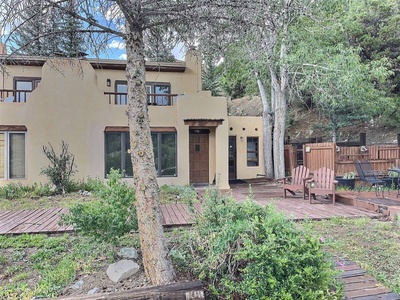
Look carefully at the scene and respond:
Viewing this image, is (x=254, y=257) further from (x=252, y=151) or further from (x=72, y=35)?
(x=252, y=151)

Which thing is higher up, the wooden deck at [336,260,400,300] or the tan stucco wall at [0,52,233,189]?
the tan stucco wall at [0,52,233,189]

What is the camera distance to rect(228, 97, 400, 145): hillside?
16955mm

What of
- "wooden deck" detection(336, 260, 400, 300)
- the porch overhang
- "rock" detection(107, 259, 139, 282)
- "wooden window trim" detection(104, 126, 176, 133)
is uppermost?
the porch overhang

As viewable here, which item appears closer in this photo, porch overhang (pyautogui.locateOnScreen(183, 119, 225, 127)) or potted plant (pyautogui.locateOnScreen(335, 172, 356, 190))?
potted plant (pyautogui.locateOnScreen(335, 172, 356, 190))

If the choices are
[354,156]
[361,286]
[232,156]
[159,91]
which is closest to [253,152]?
[232,156]

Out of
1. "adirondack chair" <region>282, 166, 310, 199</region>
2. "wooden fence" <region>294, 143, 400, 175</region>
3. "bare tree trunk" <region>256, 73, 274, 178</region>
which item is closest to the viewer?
"adirondack chair" <region>282, 166, 310, 199</region>

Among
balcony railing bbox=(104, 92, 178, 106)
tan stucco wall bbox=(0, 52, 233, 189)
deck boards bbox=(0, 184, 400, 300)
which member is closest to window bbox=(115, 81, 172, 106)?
balcony railing bbox=(104, 92, 178, 106)

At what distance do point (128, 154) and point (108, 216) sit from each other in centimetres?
767

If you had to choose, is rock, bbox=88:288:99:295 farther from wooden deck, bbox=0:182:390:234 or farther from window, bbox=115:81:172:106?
window, bbox=115:81:172:106

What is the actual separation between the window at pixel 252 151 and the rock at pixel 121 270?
12360 millimetres

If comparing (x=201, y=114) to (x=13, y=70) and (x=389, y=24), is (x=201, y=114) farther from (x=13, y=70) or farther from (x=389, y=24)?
(x=389, y=24)

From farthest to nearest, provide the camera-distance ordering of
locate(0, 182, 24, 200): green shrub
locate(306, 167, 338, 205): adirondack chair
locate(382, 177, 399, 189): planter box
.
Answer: locate(382, 177, 399, 189): planter box < locate(0, 182, 24, 200): green shrub < locate(306, 167, 338, 205): adirondack chair

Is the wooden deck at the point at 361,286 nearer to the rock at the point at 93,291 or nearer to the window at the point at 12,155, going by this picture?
the rock at the point at 93,291

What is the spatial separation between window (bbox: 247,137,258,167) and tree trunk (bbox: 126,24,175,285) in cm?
1248
